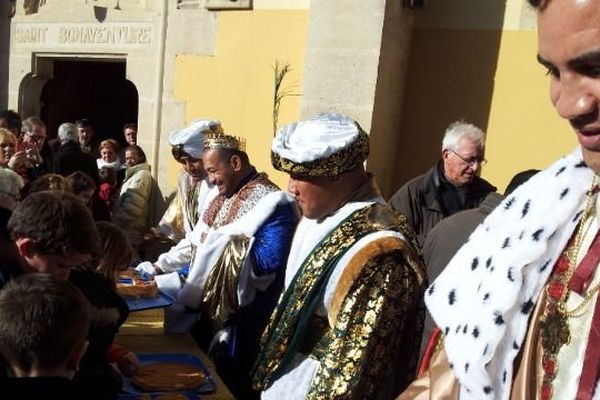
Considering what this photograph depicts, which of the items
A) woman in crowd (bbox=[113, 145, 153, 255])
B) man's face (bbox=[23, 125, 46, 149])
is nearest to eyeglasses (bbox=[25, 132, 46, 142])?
man's face (bbox=[23, 125, 46, 149])

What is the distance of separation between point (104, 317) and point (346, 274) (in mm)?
880

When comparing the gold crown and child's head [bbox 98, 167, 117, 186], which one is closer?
the gold crown

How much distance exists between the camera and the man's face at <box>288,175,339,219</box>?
2.22 metres

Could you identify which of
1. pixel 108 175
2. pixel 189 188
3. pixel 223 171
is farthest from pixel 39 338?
pixel 108 175

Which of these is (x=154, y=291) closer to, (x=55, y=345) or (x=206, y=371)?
(x=206, y=371)

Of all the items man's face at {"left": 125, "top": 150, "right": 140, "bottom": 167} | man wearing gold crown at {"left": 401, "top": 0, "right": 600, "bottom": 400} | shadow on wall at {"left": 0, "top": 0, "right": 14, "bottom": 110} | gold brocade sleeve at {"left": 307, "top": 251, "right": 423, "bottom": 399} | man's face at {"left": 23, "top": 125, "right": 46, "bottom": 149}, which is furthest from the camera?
shadow on wall at {"left": 0, "top": 0, "right": 14, "bottom": 110}

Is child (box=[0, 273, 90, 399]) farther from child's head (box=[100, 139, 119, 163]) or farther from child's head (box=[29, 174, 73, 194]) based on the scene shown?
child's head (box=[100, 139, 119, 163])

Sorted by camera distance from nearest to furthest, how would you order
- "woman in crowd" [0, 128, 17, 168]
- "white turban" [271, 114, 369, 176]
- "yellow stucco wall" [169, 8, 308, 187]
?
"white turban" [271, 114, 369, 176], "woman in crowd" [0, 128, 17, 168], "yellow stucco wall" [169, 8, 308, 187]

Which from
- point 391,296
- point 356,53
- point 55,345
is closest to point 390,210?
point 391,296

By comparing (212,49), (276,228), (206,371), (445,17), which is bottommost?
(206,371)

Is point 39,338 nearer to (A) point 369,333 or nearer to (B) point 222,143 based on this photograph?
(A) point 369,333

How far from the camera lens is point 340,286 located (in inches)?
78.2

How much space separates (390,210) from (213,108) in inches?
182

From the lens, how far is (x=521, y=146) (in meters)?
5.30
